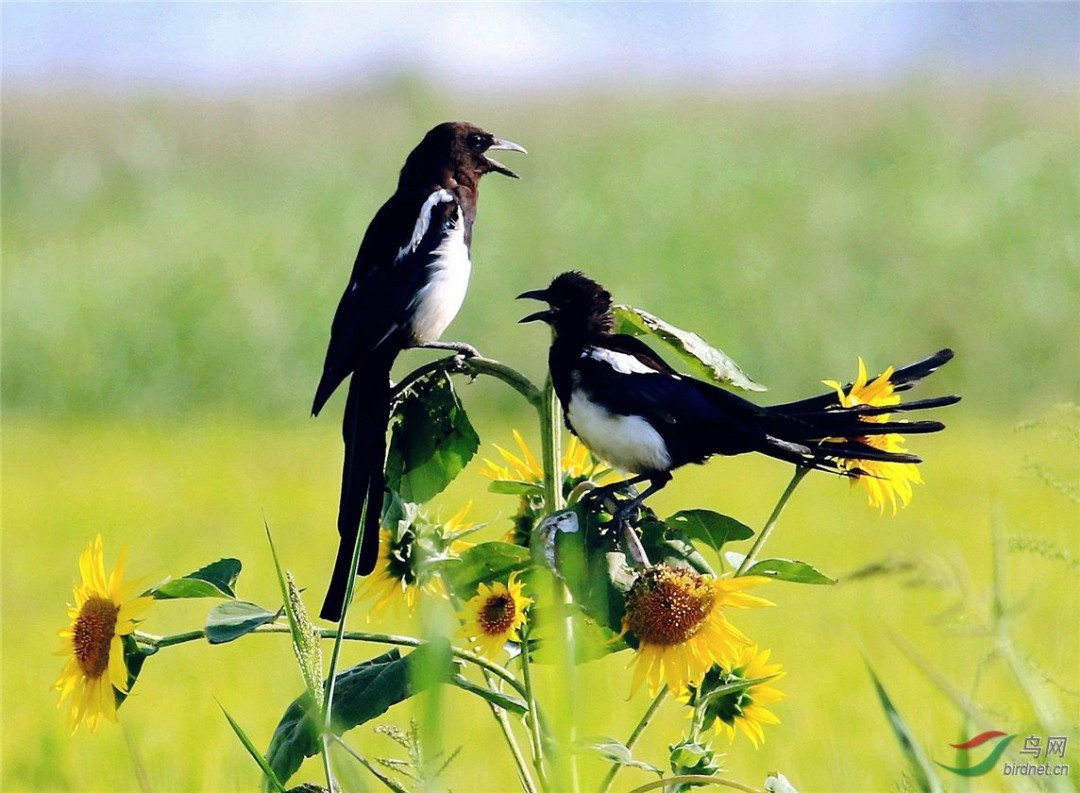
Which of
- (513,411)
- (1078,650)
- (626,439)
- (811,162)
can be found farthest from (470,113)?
(626,439)

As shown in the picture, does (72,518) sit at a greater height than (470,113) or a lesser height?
lesser

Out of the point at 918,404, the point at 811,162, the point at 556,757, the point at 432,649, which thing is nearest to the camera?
the point at 432,649

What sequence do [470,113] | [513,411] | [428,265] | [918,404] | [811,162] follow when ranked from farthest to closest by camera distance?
1. [470,113]
2. [811,162]
3. [513,411]
4. [428,265]
5. [918,404]

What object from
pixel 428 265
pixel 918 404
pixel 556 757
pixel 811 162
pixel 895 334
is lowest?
pixel 556 757

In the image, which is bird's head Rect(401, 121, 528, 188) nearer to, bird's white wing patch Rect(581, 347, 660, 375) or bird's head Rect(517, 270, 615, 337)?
bird's head Rect(517, 270, 615, 337)

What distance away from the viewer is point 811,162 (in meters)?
11.0

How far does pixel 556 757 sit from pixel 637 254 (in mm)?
7783

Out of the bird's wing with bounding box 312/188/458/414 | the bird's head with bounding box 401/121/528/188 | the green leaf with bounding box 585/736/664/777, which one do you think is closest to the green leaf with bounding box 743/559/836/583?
the green leaf with bounding box 585/736/664/777

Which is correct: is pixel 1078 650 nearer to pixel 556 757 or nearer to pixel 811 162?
pixel 556 757

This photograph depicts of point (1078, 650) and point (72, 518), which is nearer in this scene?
point (1078, 650)

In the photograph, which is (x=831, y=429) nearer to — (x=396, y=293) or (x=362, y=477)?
(x=362, y=477)

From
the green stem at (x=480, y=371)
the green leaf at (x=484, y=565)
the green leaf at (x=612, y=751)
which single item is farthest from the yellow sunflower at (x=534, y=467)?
the green leaf at (x=612, y=751)

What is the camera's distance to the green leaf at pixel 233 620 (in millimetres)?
1705

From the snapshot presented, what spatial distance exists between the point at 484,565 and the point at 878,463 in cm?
54
